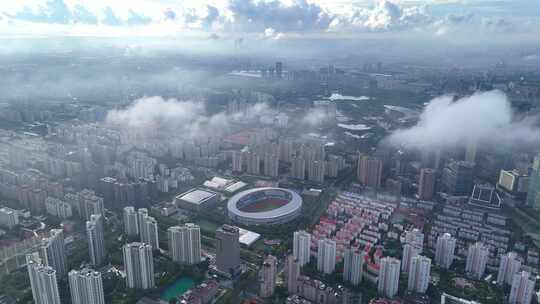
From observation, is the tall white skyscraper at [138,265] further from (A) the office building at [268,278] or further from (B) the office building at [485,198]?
(B) the office building at [485,198]

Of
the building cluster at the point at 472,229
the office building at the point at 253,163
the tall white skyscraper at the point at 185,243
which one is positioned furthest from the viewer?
the office building at the point at 253,163

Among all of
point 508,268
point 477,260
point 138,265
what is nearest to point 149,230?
point 138,265

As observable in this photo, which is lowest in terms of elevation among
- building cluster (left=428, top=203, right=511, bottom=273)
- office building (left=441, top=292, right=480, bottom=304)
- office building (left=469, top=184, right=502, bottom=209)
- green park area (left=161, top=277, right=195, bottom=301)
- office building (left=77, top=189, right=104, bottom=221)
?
green park area (left=161, top=277, right=195, bottom=301)

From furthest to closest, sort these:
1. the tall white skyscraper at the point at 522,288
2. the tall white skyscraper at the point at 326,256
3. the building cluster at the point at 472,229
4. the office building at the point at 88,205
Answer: the office building at the point at 88,205
the building cluster at the point at 472,229
the tall white skyscraper at the point at 326,256
the tall white skyscraper at the point at 522,288

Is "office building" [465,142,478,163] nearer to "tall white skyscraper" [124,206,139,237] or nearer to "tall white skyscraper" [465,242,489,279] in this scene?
"tall white skyscraper" [465,242,489,279]

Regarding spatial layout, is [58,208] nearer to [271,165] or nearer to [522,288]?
[271,165]

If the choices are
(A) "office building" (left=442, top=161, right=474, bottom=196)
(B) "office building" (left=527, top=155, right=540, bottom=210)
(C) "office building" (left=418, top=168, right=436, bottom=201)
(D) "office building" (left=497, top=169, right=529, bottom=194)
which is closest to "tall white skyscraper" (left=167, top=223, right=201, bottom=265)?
(C) "office building" (left=418, top=168, right=436, bottom=201)

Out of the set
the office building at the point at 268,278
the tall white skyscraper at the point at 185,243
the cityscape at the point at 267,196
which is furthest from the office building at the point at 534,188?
the tall white skyscraper at the point at 185,243
